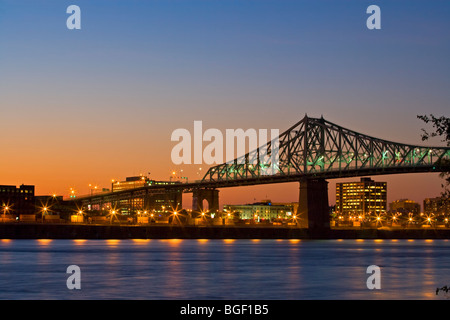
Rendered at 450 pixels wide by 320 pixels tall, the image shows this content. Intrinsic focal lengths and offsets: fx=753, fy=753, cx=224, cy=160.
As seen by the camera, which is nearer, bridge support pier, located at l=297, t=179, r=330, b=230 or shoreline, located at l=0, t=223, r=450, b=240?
shoreline, located at l=0, t=223, r=450, b=240

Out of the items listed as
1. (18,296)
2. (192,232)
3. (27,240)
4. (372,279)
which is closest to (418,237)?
(192,232)

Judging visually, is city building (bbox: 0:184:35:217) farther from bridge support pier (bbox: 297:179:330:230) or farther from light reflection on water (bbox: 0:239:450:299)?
light reflection on water (bbox: 0:239:450:299)

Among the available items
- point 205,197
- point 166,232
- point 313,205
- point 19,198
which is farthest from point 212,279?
point 19,198

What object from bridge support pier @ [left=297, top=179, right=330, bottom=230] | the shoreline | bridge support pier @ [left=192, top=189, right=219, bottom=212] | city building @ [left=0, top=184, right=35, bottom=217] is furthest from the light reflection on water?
city building @ [left=0, top=184, right=35, bottom=217]

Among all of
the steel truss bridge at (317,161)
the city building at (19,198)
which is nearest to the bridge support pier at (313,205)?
the steel truss bridge at (317,161)

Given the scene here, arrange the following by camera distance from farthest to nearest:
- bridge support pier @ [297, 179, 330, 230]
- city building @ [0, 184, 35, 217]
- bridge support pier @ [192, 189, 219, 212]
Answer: city building @ [0, 184, 35, 217], bridge support pier @ [192, 189, 219, 212], bridge support pier @ [297, 179, 330, 230]

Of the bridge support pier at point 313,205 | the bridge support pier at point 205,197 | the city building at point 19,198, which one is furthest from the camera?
the city building at point 19,198

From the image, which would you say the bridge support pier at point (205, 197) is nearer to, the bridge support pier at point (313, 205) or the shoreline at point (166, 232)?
the shoreline at point (166, 232)
